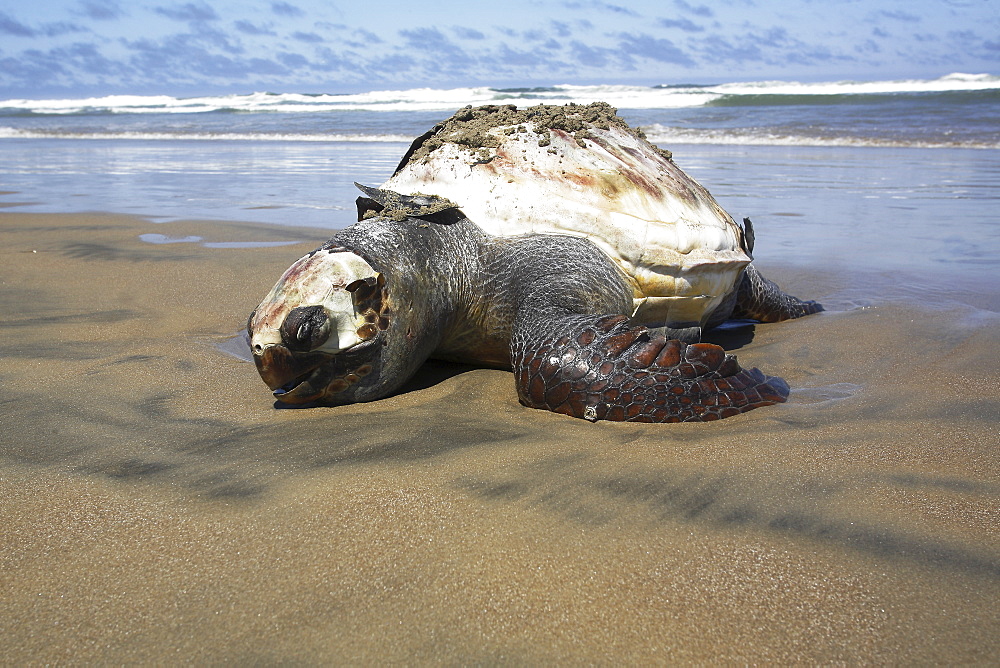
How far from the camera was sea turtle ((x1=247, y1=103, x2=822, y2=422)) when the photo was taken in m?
2.66

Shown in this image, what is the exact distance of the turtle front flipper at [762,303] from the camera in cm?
442

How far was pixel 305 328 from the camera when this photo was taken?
103 inches

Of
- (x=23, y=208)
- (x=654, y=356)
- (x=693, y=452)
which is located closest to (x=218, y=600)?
(x=693, y=452)

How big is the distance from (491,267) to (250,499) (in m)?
1.64

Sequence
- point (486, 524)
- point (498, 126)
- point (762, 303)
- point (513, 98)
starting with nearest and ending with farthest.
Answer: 1. point (486, 524)
2. point (498, 126)
3. point (762, 303)
4. point (513, 98)

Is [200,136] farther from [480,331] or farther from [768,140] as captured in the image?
[480,331]

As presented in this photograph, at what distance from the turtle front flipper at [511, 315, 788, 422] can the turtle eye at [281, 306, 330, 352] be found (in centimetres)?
72

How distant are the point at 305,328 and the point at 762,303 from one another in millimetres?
2871

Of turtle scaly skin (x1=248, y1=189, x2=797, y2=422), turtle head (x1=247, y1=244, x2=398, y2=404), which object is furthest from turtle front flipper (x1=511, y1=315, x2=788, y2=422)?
turtle head (x1=247, y1=244, x2=398, y2=404)

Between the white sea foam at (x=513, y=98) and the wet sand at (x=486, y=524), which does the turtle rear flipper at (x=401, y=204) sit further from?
the white sea foam at (x=513, y=98)

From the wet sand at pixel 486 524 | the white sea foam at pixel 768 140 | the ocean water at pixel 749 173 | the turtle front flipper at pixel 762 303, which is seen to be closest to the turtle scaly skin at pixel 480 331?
the wet sand at pixel 486 524

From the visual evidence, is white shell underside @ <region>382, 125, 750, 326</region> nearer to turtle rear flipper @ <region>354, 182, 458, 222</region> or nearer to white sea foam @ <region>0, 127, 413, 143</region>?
turtle rear flipper @ <region>354, 182, 458, 222</region>

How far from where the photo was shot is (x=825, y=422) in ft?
8.36

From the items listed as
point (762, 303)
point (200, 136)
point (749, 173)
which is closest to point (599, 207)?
point (762, 303)
